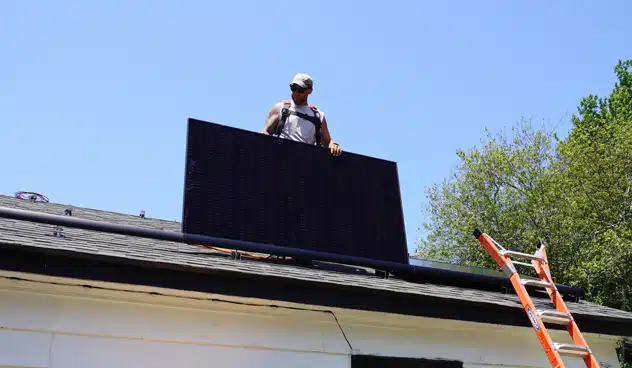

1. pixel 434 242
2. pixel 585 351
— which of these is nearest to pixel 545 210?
pixel 434 242

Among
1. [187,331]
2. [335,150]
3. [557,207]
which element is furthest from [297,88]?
[557,207]

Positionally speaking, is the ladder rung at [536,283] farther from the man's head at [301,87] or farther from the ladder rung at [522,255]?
the man's head at [301,87]

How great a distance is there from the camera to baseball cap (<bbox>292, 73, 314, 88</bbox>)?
673cm

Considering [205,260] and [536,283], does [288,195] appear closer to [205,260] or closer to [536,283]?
[205,260]

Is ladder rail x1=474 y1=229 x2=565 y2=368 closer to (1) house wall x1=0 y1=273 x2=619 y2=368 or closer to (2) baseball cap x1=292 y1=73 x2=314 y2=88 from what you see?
(1) house wall x1=0 y1=273 x2=619 y2=368

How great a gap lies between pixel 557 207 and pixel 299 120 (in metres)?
19.1

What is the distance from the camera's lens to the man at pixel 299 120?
6707mm

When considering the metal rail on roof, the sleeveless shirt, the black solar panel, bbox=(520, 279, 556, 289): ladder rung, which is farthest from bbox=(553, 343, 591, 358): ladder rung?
the sleeveless shirt

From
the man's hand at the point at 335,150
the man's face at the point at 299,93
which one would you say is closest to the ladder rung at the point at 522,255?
the man's hand at the point at 335,150

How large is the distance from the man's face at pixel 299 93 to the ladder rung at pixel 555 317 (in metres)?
3.06

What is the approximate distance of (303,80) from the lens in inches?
265

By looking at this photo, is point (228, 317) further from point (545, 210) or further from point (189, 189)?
point (545, 210)

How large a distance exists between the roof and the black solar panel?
0.77 feet

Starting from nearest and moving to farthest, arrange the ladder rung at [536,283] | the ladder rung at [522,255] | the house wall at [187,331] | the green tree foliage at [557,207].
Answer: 1. the house wall at [187,331]
2. the ladder rung at [536,283]
3. the ladder rung at [522,255]
4. the green tree foliage at [557,207]
